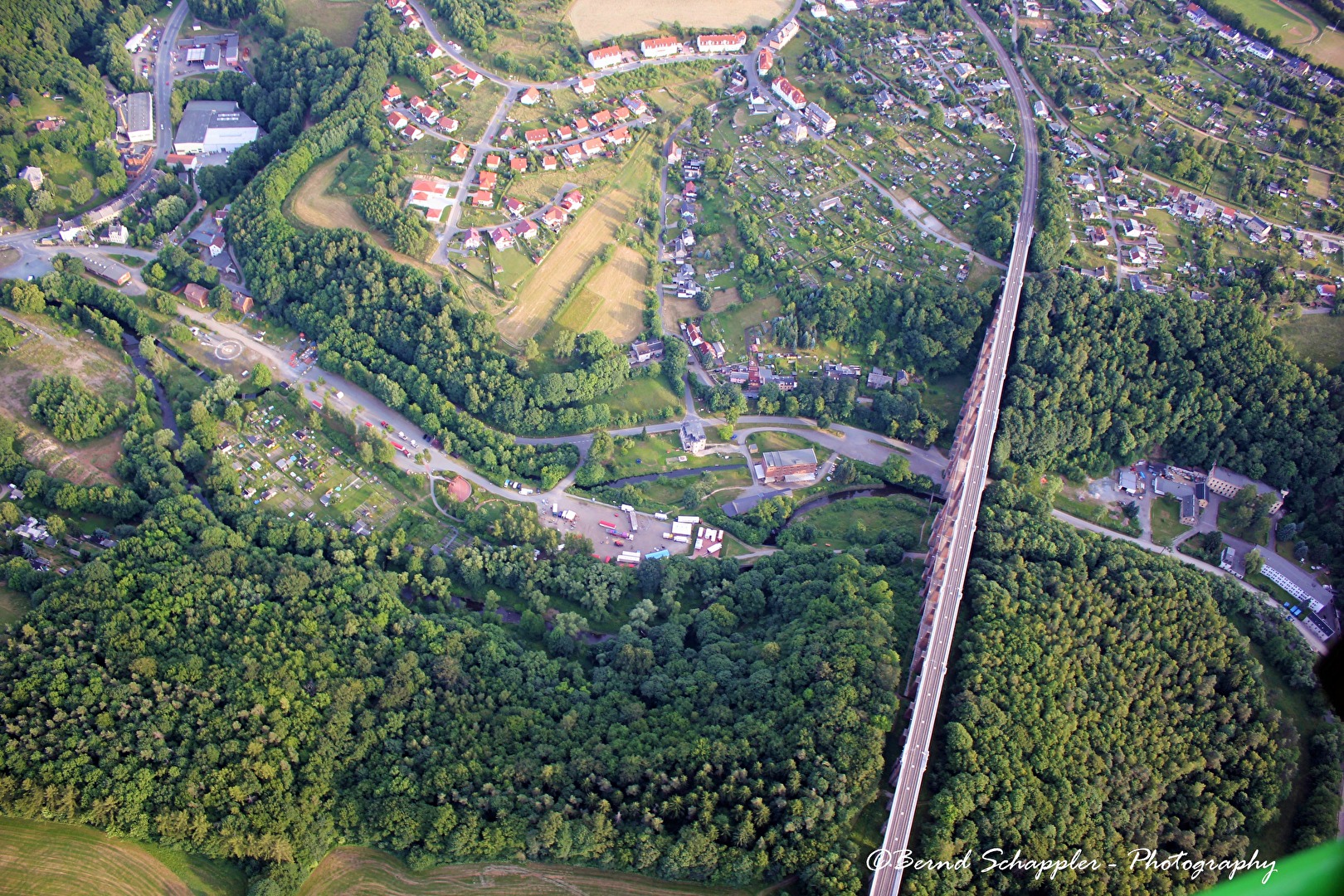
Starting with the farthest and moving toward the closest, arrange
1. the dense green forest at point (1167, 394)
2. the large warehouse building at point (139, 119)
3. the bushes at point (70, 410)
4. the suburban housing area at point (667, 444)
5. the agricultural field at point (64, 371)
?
the large warehouse building at point (139, 119), the dense green forest at point (1167, 394), the bushes at point (70, 410), the agricultural field at point (64, 371), the suburban housing area at point (667, 444)

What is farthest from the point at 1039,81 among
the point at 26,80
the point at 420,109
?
the point at 26,80

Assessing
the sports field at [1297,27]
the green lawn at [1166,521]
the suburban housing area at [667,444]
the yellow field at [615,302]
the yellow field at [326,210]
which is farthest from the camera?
the sports field at [1297,27]

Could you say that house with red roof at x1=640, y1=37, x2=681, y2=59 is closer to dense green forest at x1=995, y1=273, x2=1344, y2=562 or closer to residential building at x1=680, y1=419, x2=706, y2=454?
residential building at x1=680, y1=419, x2=706, y2=454

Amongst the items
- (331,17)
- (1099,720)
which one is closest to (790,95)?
→ (331,17)

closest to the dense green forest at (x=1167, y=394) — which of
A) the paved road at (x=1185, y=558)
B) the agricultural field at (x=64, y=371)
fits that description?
the paved road at (x=1185, y=558)

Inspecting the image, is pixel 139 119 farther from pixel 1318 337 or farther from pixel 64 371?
pixel 1318 337

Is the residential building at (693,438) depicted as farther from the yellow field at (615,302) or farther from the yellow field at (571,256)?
the yellow field at (571,256)
